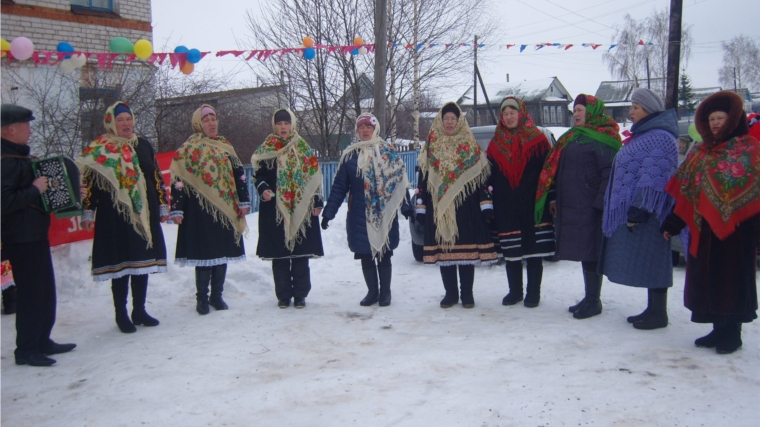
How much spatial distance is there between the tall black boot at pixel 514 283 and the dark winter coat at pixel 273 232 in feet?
5.54

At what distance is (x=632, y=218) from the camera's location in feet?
13.6

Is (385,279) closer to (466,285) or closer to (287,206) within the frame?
(466,285)

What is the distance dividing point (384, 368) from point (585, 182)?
222cm

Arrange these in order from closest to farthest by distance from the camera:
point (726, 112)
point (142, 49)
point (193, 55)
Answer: point (726, 112), point (142, 49), point (193, 55)

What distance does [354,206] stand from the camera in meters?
5.19

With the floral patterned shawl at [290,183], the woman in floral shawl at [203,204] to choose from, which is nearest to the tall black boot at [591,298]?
the floral patterned shawl at [290,183]

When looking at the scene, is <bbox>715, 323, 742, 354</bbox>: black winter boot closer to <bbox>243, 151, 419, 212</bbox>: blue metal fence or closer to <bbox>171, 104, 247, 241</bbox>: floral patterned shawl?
<bbox>171, 104, 247, 241</bbox>: floral patterned shawl

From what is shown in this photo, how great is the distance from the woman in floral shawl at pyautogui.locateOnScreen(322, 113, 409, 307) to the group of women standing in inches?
0.5

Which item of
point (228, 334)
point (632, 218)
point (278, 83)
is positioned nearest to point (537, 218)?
point (632, 218)

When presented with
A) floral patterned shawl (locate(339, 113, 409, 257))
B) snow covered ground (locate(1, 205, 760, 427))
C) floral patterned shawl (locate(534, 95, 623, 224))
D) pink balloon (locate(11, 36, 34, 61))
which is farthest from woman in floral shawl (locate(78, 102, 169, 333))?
floral patterned shawl (locate(534, 95, 623, 224))

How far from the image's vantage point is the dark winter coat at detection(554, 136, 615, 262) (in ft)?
15.0

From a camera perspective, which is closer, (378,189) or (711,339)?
(711,339)

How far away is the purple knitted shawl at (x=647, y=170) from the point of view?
4.13m

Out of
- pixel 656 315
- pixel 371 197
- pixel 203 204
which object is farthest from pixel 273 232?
pixel 656 315
